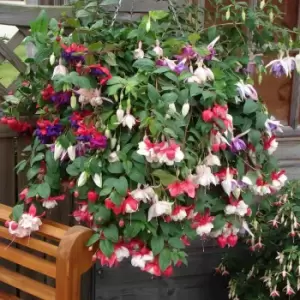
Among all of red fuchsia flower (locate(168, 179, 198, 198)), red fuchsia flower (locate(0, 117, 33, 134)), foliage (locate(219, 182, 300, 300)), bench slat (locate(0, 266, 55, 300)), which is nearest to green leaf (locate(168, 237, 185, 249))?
red fuchsia flower (locate(168, 179, 198, 198))

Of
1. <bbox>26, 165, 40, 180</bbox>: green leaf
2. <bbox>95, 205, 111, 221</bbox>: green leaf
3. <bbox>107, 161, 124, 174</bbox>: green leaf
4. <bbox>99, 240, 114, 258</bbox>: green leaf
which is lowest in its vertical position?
<bbox>99, 240, 114, 258</bbox>: green leaf

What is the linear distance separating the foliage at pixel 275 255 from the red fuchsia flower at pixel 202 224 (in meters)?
0.83

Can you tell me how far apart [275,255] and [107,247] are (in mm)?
1268

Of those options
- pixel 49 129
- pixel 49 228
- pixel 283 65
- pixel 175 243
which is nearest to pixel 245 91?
Result: pixel 283 65

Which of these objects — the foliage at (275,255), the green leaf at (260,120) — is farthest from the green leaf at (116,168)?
the foliage at (275,255)

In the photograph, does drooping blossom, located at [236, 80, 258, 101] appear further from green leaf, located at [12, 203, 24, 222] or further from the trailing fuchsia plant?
green leaf, located at [12, 203, 24, 222]

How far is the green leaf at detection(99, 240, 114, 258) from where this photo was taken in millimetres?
1535

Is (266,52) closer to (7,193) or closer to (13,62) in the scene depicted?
(13,62)

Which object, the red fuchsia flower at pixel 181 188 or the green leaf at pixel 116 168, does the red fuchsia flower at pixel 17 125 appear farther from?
the red fuchsia flower at pixel 181 188

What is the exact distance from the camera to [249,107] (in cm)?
166

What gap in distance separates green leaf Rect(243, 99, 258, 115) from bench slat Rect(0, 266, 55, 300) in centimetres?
76

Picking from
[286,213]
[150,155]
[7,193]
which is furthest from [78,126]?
[286,213]

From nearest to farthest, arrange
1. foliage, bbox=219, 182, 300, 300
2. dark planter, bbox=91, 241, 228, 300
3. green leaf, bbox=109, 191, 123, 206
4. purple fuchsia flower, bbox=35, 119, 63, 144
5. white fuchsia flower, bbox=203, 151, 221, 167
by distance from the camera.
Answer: green leaf, bbox=109, 191, 123, 206
white fuchsia flower, bbox=203, 151, 221, 167
purple fuchsia flower, bbox=35, 119, 63, 144
foliage, bbox=219, 182, 300, 300
dark planter, bbox=91, 241, 228, 300

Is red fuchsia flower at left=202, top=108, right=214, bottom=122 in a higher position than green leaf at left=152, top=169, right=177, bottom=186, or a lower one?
higher
